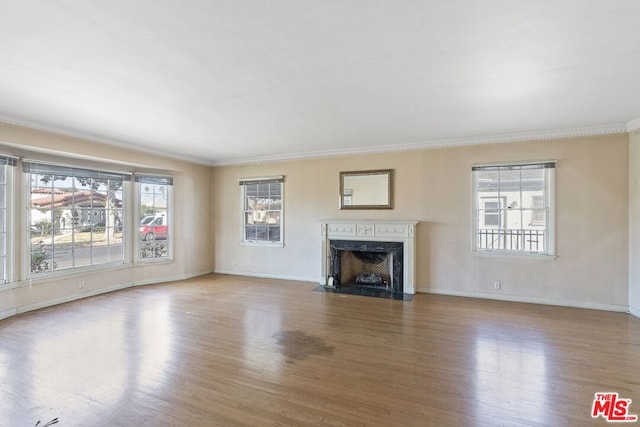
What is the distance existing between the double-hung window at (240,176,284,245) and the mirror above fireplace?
142 cm

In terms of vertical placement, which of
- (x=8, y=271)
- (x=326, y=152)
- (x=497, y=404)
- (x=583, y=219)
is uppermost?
(x=326, y=152)

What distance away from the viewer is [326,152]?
575 cm

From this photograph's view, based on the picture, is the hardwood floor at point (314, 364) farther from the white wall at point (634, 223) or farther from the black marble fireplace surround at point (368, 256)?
the black marble fireplace surround at point (368, 256)

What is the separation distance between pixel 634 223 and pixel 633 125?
132 cm

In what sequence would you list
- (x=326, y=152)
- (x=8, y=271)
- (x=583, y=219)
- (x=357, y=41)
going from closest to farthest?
(x=357, y=41), (x=8, y=271), (x=583, y=219), (x=326, y=152)

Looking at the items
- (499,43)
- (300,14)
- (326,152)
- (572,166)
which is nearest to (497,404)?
(499,43)

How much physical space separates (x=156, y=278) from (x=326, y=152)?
4270mm

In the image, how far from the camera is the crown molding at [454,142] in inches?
164

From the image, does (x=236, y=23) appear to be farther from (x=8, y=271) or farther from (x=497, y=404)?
(x=8, y=271)

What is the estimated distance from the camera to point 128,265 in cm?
552

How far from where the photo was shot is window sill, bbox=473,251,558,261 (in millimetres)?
4457

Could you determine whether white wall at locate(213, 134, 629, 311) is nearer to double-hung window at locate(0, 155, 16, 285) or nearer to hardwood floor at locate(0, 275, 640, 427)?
hardwood floor at locate(0, 275, 640, 427)

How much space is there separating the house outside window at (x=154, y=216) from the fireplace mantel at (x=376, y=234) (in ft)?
10.8
